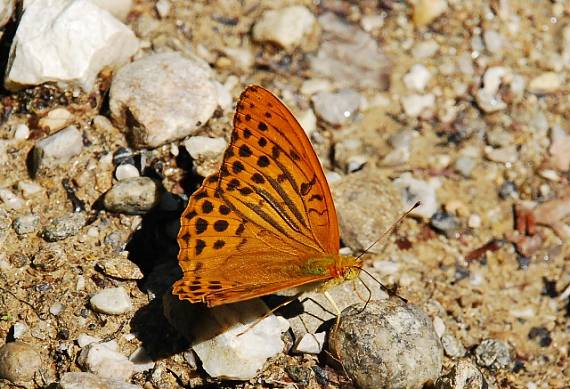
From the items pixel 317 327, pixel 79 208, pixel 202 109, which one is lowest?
pixel 317 327

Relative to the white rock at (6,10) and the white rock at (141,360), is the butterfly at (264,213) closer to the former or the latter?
the white rock at (141,360)

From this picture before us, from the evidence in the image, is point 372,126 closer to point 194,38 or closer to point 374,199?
point 374,199

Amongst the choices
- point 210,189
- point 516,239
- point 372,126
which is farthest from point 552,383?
point 210,189

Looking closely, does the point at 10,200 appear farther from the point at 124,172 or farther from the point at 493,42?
the point at 493,42

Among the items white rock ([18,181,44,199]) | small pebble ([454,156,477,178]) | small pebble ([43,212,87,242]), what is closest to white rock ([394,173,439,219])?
small pebble ([454,156,477,178])

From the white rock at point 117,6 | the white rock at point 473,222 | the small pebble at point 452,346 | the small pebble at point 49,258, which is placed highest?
the white rock at point 117,6

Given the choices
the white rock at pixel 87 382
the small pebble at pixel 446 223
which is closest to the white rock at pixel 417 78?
the small pebble at pixel 446 223
